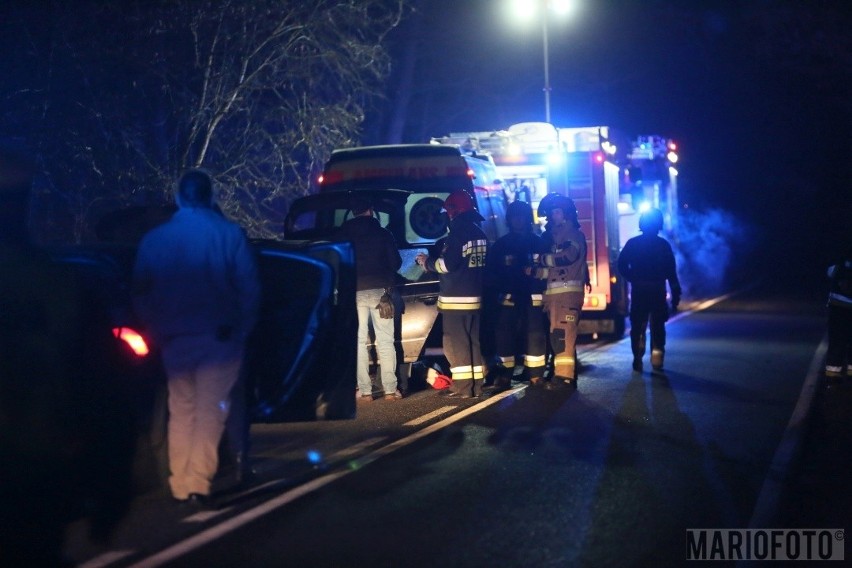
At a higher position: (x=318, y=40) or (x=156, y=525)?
(x=318, y=40)

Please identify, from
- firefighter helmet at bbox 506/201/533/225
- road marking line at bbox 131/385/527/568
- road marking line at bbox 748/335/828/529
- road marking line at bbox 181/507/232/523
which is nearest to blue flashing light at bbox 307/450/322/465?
road marking line at bbox 131/385/527/568

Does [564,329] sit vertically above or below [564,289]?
below

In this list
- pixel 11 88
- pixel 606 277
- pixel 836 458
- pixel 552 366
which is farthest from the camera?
pixel 606 277

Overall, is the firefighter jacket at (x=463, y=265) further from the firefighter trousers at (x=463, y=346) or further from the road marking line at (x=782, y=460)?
the road marking line at (x=782, y=460)

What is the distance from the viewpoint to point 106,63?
15.0 m

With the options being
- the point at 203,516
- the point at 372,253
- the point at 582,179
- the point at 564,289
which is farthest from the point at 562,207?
the point at 203,516

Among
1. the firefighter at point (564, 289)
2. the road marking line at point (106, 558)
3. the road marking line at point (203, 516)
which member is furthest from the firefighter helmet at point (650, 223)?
the road marking line at point (106, 558)

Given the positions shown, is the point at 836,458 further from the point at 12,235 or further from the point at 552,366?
the point at 12,235

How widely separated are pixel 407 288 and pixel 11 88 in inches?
251

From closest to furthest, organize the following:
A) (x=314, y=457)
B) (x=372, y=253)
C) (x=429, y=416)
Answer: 1. (x=314, y=457)
2. (x=429, y=416)
3. (x=372, y=253)

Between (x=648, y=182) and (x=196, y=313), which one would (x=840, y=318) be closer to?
(x=196, y=313)

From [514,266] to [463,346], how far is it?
98 centimetres

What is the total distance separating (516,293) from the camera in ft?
36.6

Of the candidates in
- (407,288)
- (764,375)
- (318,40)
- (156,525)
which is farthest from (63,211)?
(156,525)
